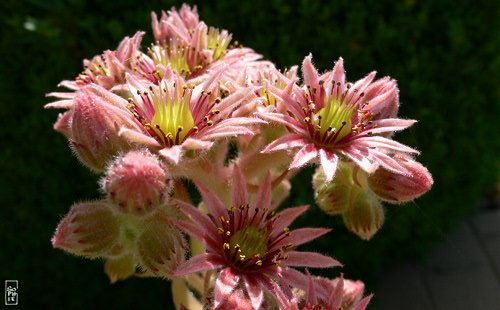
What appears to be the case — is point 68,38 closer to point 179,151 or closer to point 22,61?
point 22,61

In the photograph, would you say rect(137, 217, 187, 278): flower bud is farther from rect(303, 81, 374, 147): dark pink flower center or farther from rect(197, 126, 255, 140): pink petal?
rect(303, 81, 374, 147): dark pink flower center

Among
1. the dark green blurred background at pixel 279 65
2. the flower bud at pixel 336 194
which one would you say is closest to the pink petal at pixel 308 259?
the flower bud at pixel 336 194

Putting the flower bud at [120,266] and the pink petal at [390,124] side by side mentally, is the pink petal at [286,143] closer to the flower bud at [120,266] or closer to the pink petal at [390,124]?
the pink petal at [390,124]

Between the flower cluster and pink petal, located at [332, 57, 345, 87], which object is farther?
pink petal, located at [332, 57, 345, 87]

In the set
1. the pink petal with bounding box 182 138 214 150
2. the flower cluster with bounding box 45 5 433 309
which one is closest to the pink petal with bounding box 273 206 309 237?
the flower cluster with bounding box 45 5 433 309

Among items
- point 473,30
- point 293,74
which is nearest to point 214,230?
point 293,74

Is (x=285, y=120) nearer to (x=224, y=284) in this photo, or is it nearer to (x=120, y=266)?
(x=224, y=284)

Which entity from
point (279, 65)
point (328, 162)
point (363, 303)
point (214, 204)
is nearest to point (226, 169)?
point (214, 204)
